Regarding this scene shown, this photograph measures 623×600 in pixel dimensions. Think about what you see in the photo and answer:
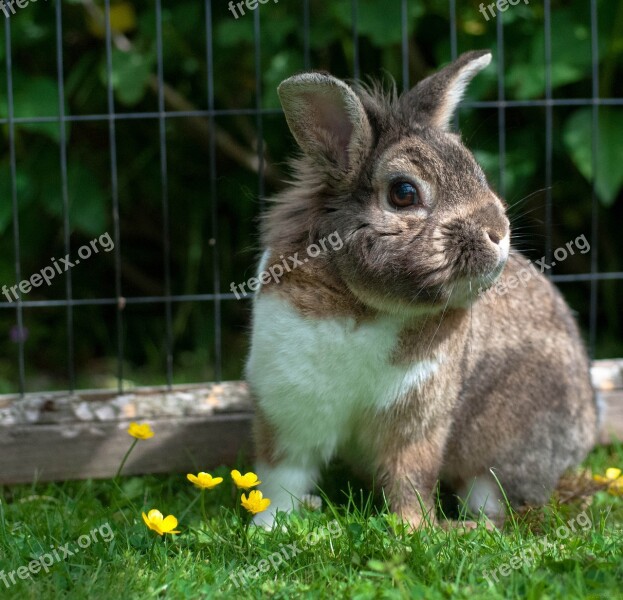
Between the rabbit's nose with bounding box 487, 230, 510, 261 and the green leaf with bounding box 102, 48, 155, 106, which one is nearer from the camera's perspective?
the rabbit's nose with bounding box 487, 230, 510, 261

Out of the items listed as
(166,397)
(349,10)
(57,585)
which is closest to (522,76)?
(349,10)

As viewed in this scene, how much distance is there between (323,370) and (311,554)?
0.58 meters

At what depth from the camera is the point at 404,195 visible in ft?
9.65

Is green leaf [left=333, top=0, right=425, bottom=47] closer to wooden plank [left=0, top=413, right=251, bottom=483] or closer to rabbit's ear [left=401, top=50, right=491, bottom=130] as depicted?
rabbit's ear [left=401, top=50, right=491, bottom=130]

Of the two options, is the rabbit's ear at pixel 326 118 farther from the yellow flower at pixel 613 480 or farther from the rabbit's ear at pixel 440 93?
the yellow flower at pixel 613 480

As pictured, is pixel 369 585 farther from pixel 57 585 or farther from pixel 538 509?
pixel 538 509

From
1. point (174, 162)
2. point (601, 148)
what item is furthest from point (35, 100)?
point (601, 148)

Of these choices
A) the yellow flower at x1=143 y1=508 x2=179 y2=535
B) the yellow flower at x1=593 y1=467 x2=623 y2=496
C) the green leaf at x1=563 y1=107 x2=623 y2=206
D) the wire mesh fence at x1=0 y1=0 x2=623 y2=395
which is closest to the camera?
the yellow flower at x1=143 y1=508 x2=179 y2=535

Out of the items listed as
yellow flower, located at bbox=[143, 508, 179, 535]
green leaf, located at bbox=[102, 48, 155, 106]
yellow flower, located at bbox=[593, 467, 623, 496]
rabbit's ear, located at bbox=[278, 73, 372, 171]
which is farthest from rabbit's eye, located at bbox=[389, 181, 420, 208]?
green leaf, located at bbox=[102, 48, 155, 106]

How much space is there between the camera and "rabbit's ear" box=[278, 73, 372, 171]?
9.75 ft

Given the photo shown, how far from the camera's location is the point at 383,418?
123 inches

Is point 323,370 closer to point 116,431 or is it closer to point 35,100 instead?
point 116,431

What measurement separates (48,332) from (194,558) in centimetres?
300

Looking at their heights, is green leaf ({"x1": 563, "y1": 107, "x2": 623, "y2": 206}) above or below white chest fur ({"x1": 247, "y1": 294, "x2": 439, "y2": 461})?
above
